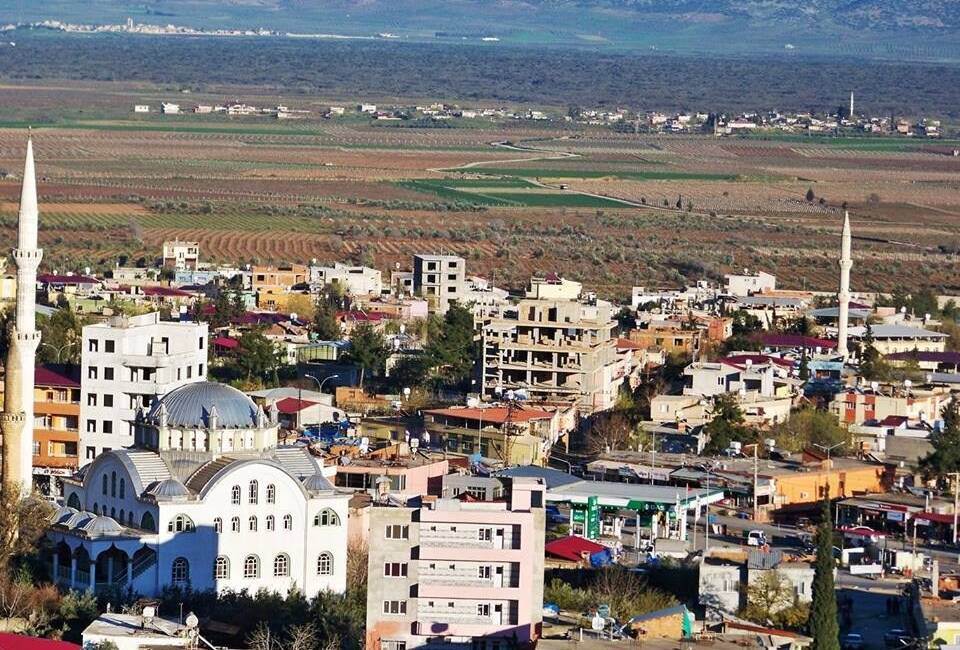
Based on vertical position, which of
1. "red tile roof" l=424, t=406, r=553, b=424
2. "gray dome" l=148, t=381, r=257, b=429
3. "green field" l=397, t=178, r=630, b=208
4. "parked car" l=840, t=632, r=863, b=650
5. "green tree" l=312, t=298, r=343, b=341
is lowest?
"green field" l=397, t=178, r=630, b=208

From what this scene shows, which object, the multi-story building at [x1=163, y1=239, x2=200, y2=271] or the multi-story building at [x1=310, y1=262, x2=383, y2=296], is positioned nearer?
the multi-story building at [x1=310, y1=262, x2=383, y2=296]

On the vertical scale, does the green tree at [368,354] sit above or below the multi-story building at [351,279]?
above

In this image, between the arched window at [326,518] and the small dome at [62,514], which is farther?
the arched window at [326,518]

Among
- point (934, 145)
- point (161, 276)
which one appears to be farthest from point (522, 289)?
point (934, 145)

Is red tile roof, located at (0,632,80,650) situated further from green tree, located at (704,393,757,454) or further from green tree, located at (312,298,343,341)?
green tree, located at (312,298,343,341)

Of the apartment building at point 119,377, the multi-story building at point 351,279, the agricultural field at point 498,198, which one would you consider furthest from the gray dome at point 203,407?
the agricultural field at point 498,198

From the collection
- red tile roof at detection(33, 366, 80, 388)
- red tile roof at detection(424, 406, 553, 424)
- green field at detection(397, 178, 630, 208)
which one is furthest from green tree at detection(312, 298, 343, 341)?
green field at detection(397, 178, 630, 208)

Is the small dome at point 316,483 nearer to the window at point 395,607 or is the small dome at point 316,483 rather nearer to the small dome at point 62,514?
the small dome at point 62,514
